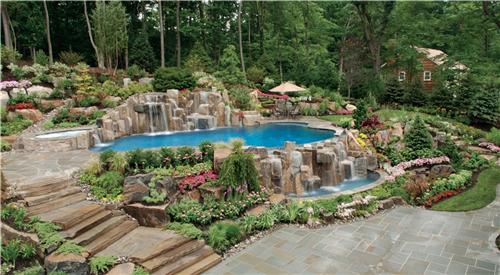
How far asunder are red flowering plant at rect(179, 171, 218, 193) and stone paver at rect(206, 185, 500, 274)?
8.09ft

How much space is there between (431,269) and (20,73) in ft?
71.7

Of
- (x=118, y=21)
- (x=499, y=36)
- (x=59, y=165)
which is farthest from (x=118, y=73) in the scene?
(x=499, y=36)

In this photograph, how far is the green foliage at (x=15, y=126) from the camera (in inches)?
542

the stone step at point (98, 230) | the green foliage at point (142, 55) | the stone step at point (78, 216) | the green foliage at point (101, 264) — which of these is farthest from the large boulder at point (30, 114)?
the green foliage at point (142, 55)

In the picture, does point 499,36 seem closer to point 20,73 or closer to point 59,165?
point 59,165

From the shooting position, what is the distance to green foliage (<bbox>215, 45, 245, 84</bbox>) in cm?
2536

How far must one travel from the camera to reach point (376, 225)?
7871 mm

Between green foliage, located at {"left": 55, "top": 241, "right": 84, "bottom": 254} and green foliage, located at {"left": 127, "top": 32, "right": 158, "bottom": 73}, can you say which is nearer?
green foliage, located at {"left": 55, "top": 241, "right": 84, "bottom": 254}

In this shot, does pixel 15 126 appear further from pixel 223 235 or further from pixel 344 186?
pixel 344 186

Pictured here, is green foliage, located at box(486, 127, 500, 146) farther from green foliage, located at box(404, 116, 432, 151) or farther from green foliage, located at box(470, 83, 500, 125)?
green foliage, located at box(404, 116, 432, 151)

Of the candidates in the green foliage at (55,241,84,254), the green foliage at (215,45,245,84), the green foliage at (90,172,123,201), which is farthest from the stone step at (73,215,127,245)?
the green foliage at (215,45,245,84)

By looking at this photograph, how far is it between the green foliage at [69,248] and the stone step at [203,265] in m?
1.84

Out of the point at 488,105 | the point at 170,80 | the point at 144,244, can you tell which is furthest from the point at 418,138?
the point at 170,80

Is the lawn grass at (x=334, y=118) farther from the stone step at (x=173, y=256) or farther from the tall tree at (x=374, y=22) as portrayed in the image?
the stone step at (x=173, y=256)
